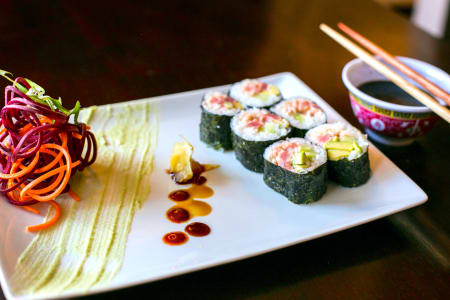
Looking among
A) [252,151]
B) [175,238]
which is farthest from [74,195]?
[252,151]

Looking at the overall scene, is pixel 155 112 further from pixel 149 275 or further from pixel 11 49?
pixel 11 49

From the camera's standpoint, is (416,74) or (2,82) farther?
(2,82)

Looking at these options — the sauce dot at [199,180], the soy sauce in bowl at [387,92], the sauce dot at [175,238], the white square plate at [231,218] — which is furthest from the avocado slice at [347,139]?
the sauce dot at [175,238]

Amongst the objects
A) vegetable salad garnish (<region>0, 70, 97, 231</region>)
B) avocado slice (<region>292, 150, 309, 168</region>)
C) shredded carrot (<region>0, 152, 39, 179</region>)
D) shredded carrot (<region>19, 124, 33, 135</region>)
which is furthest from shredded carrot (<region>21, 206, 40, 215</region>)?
avocado slice (<region>292, 150, 309, 168</region>)

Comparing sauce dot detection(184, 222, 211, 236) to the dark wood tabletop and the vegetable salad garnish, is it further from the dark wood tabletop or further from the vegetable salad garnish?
the vegetable salad garnish

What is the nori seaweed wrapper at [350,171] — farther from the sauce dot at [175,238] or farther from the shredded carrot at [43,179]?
the shredded carrot at [43,179]

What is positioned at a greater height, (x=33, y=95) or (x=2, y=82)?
(x=33, y=95)

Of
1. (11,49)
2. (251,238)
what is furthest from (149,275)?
(11,49)

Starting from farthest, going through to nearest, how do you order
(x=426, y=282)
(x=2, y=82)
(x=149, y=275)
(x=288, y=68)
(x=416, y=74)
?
(x=288, y=68), (x=2, y=82), (x=416, y=74), (x=426, y=282), (x=149, y=275)
